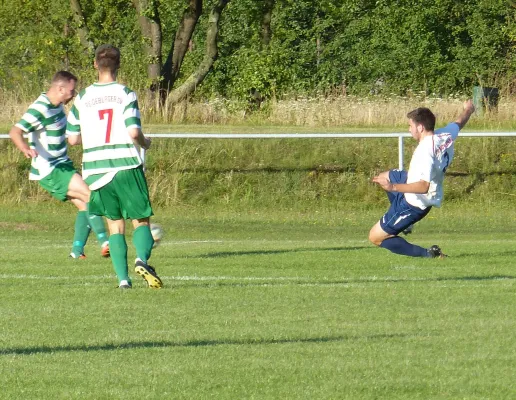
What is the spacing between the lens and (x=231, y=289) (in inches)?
386

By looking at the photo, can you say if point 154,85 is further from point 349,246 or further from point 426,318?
point 426,318

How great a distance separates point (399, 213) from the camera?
41.0 ft

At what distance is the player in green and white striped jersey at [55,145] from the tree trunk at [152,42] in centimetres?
1837

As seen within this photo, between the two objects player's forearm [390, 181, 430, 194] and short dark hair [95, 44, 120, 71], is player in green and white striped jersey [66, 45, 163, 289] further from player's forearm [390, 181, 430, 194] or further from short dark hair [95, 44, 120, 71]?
player's forearm [390, 181, 430, 194]

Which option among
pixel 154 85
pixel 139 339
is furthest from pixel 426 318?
pixel 154 85

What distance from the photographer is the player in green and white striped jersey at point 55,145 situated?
497 inches

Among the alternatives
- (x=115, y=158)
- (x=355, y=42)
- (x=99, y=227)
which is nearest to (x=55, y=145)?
(x=99, y=227)

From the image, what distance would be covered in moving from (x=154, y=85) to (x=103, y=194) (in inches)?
874

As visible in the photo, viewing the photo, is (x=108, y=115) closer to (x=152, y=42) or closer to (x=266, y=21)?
(x=152, y=42)

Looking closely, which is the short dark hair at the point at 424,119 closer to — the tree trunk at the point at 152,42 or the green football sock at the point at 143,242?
the green football sock at the point at 143,242

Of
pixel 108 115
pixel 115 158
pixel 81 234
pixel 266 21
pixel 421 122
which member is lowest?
pixel 81 234

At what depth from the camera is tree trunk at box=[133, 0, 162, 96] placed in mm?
31750

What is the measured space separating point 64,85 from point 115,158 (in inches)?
122

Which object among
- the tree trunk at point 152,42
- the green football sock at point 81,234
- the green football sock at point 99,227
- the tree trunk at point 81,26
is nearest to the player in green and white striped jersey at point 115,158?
the green football sock at point 99,227
